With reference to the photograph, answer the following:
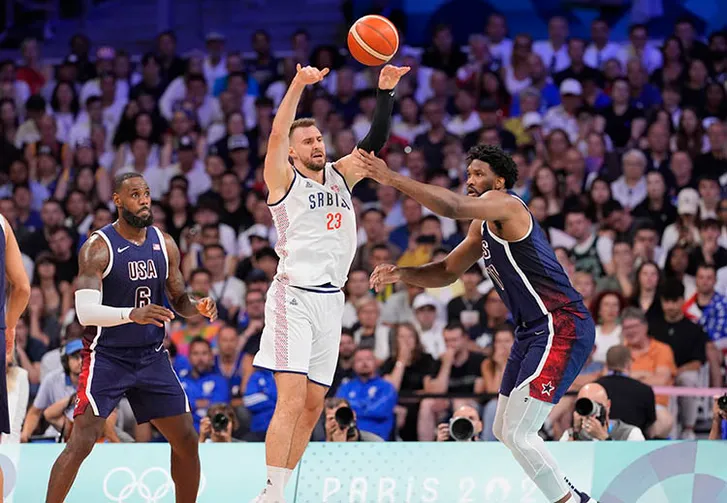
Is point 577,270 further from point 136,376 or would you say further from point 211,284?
point 136,376

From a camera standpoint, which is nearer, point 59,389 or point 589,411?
point 589,411

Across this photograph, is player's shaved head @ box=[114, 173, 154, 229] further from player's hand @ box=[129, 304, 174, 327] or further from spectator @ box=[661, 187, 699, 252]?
spectator @ box=[661, 187, 699, 252]

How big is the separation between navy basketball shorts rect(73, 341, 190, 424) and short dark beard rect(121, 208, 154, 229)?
0.83 metres

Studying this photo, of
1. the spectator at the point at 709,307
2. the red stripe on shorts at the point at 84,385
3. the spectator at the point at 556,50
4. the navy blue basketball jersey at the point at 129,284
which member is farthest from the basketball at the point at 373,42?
the spectator at the point at 556,50

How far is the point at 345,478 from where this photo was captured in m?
8.66

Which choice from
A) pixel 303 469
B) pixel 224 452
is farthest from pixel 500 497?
pixel 224 452

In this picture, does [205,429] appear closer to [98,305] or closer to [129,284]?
[129,284]

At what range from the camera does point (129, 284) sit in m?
7.75

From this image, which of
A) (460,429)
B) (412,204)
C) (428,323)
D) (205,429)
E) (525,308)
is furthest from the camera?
(412,204)

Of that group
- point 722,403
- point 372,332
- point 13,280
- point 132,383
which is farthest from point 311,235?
point 372,332

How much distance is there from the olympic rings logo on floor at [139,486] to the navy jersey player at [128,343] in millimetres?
813

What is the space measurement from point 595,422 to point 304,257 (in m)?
2.81

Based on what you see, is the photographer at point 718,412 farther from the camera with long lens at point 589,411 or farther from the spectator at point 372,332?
the spectator at point 372,332

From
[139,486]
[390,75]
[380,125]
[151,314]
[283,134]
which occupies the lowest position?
[139,486]
